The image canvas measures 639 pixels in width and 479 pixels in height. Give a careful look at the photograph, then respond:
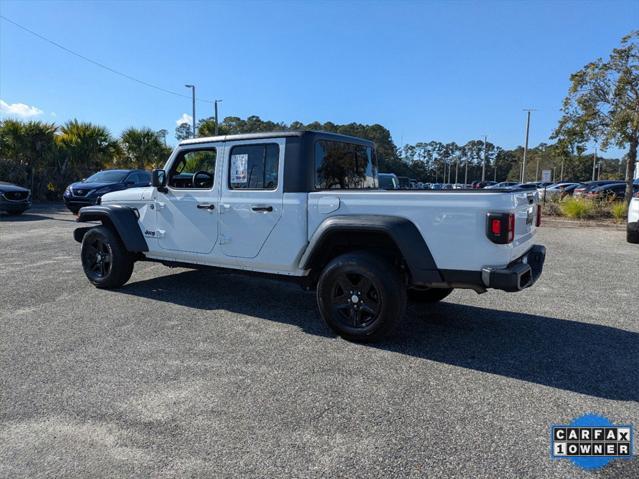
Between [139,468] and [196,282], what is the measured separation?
4301mm

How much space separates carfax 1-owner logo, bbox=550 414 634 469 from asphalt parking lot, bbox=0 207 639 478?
0.08 meters

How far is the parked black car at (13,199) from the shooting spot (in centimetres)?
1538

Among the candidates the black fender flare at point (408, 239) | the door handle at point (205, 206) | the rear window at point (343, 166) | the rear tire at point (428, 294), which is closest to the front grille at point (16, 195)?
the door handle at point (205, 206)

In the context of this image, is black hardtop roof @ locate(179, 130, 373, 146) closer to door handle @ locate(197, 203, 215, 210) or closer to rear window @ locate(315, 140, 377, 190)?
rear window @ locate(315, 140, 377, 190)

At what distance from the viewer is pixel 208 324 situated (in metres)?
4.66

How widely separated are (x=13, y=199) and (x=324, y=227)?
1574 centimetres

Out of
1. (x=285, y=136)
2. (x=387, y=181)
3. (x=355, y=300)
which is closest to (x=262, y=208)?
(x=285, y=136)

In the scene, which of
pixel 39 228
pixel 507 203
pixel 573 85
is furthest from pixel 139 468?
pixel 573 85

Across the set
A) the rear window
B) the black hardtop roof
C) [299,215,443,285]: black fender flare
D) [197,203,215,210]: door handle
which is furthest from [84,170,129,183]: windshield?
[299,215,443,285]: black fender flare

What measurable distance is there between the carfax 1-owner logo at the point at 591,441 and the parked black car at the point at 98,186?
43.5ft

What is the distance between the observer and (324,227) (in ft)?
13.4

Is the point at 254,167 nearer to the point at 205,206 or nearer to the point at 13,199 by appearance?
the point at 205,206

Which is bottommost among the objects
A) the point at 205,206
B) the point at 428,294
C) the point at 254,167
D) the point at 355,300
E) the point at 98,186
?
the point at 428,294

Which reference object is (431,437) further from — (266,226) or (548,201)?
(548,201)
